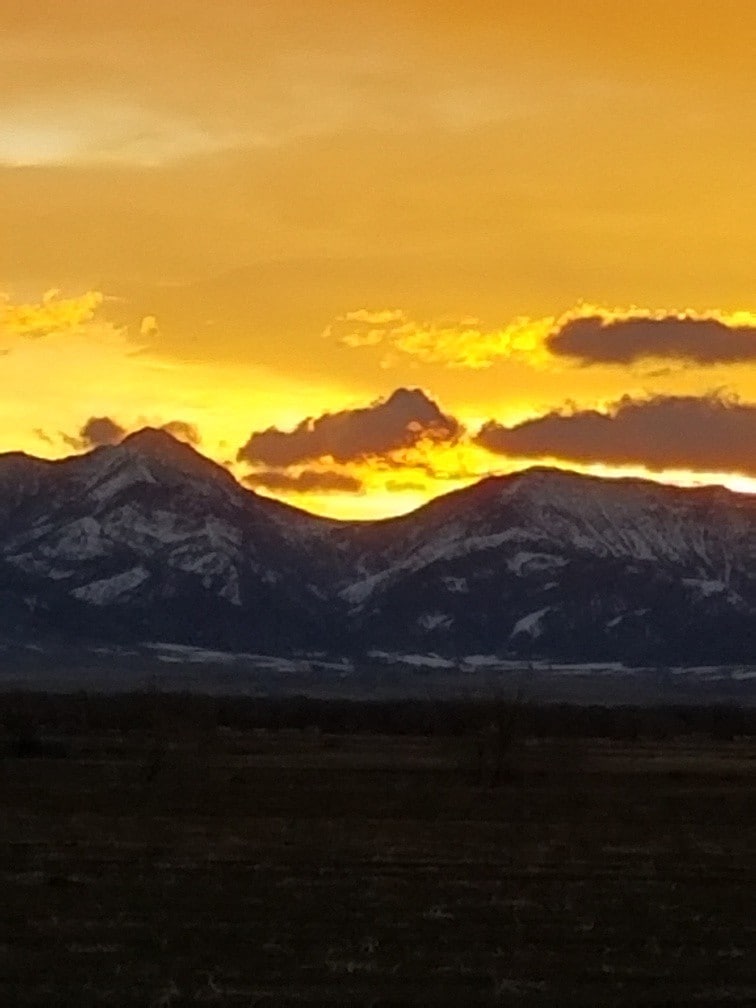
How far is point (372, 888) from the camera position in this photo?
37062 mm

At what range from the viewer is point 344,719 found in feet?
492

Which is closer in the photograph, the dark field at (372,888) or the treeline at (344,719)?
the dark field at (372,888)

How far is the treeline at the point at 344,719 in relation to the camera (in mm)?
130000

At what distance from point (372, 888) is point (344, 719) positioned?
371ft

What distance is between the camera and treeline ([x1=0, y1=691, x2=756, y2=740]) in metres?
130

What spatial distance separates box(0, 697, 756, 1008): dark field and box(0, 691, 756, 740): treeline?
39503mm

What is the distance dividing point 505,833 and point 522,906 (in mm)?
16592

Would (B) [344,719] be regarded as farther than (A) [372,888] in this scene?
Yes

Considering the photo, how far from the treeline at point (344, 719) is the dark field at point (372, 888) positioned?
39503 mm

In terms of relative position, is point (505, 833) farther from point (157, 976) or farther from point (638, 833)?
point (157, 976)

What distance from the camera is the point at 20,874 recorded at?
3966cm

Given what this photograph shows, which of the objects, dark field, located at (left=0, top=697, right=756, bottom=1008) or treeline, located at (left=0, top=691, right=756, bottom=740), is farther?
treeline, located at (left=0, top=691, right=756, bottom=740)

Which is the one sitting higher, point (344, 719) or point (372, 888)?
point (372, 888)

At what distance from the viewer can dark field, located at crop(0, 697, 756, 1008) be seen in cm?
2669
